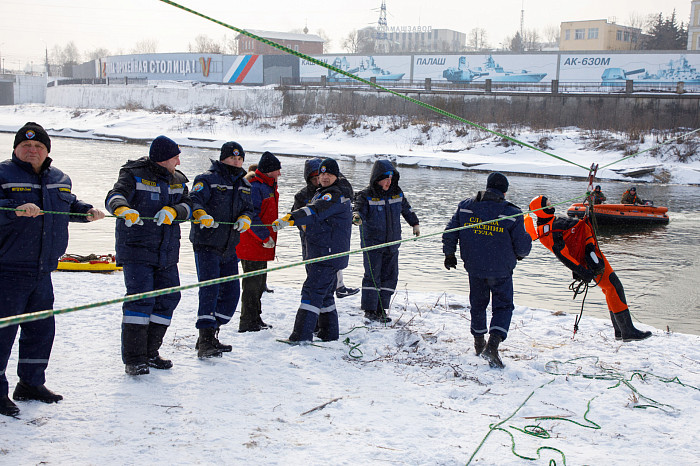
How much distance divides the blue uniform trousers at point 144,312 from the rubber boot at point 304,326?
1.24 meters

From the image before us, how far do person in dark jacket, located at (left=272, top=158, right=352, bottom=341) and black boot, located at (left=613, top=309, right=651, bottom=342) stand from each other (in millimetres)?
2732

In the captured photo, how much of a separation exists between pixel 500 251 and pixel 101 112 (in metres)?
59.3

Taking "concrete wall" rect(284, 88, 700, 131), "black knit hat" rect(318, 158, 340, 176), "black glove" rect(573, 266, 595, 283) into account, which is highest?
"concrete wall" rect(284, 88, 700, 131)

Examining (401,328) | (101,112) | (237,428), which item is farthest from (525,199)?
(101,112)

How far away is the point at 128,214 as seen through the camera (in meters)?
4.22

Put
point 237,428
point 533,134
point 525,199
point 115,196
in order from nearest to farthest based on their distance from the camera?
point 237,428
point 115,196
point 525,199
point 533,134

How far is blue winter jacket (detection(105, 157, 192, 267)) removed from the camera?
4.51m

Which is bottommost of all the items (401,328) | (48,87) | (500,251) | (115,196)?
(401,328)

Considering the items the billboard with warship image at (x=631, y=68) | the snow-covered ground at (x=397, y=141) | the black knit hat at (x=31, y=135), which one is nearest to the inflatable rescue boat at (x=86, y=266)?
the black knit hat at (x=31, y=135)

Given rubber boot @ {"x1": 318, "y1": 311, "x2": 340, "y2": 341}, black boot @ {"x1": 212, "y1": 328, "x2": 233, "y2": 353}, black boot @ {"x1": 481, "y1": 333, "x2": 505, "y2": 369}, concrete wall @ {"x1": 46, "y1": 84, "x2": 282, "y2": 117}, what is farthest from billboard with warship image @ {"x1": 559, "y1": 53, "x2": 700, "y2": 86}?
black boot @ {"x1": 212, "y1": 328, "x2": 233, "y2": 353}

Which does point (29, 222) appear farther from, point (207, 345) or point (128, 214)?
point (207, 345)

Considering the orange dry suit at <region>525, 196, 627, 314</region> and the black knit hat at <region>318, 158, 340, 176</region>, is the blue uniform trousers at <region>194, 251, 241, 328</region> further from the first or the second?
the orange dry suit at <region>525, 196, 627, 314</region>

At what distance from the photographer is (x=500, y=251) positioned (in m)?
5.45

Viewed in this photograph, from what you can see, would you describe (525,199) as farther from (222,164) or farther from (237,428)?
(237,428)
